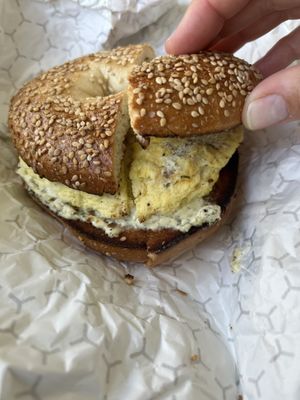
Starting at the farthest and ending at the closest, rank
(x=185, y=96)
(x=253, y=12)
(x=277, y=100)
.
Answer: (x=253, y=12) < (x=185, y=96) < (x=277, y=100)

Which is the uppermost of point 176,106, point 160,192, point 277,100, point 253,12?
point 253,12

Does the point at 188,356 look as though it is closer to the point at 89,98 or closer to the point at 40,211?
the point at 40,211

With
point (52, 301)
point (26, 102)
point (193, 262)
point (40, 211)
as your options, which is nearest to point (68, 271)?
point (52, 301)

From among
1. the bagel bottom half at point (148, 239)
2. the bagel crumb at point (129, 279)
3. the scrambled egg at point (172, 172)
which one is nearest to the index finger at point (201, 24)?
the scrambled egg at point (172, 172)

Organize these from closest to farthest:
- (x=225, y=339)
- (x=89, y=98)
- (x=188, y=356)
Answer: (x=188, y=356) < (x=225, y=339) < (x=89, y=98)

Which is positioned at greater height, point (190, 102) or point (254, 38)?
point (254, 38)

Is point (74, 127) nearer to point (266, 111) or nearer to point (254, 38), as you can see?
point (266, 111)

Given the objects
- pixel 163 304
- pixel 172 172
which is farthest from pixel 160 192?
pixel 163 304

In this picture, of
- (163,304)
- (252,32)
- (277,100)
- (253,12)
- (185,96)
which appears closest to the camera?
(277,100)
